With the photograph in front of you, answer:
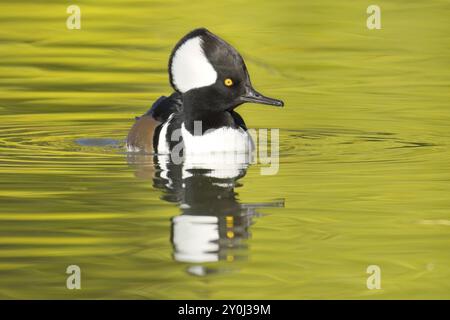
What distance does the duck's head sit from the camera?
11.9m

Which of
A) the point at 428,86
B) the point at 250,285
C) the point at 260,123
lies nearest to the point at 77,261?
the point at 250,285

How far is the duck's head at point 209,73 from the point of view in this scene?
11930 millimetres

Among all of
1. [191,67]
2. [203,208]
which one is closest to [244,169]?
[191,67]

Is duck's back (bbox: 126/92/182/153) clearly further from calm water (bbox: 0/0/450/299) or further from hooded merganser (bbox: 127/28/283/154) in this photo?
calm water (bbox: 0/0/450/299)

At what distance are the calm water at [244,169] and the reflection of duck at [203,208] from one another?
2 cm

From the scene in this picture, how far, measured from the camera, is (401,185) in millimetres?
11070

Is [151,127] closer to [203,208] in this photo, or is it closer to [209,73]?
[209,73]

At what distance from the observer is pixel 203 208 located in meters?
9.99

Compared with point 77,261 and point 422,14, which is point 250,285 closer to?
point 77,261

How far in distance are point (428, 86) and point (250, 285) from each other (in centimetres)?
892

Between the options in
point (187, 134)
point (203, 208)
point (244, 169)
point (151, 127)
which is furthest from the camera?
point (151, 127)

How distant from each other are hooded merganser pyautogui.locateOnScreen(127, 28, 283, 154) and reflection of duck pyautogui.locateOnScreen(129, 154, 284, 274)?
32cm

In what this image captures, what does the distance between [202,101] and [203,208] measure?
2.62 m

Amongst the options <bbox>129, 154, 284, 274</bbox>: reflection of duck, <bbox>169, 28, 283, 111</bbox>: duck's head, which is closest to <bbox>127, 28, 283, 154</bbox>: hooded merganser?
<bbox>169, 28, 283, 111</bbox>: duck's head
